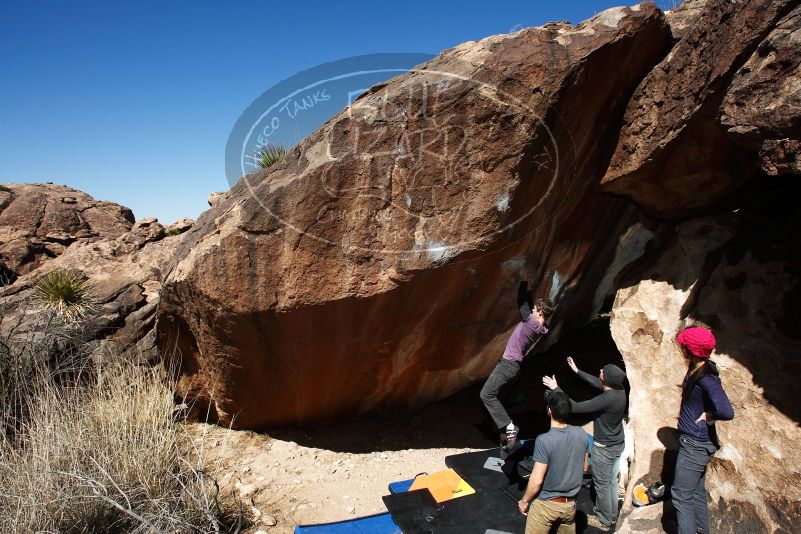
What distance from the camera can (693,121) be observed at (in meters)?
3.97

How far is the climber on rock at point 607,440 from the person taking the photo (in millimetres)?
3652

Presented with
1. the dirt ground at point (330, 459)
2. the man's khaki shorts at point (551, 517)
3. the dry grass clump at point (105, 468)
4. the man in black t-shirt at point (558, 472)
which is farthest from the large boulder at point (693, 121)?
the dry grass clump at point (105, 468)

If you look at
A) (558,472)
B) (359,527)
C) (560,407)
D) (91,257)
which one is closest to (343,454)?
(359,527)

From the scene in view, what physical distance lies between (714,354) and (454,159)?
8.04 ft

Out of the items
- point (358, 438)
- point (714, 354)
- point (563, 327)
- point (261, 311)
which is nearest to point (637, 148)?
point (714, 354)

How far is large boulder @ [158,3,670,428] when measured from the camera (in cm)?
390

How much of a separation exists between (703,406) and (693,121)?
2199 millimetres

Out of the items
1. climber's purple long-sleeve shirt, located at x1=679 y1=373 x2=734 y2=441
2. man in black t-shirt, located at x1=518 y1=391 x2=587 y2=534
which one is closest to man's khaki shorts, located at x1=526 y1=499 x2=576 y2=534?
man in black t-shirt, located at x1=518 y1=391 x2=587 y2=534

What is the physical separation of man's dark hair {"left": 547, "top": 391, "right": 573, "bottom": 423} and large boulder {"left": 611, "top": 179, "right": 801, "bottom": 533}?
47.1 inches

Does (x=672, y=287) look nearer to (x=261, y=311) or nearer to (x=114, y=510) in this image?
(x=261, y=311)

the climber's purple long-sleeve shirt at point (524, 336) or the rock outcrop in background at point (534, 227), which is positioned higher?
the rock outcrop in background at point (534, 227)

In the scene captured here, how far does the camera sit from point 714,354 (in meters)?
3.81

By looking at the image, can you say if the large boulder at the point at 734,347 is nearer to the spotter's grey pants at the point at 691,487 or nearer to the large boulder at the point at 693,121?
the spotter's grey pants at the point at 691,487

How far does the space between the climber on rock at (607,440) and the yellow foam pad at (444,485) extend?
1.01 m
